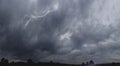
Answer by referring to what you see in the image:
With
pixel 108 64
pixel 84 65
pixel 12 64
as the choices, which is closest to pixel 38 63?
pixel 12 64

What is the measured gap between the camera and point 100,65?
75562mm

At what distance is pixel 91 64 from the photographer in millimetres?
79125

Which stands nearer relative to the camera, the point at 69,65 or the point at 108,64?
the point at 108,64

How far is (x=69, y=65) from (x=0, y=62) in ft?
76.2

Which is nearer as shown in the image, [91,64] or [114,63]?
[114,63]

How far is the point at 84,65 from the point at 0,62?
92.3 ft

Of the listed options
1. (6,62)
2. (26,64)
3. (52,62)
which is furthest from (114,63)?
(6,62)

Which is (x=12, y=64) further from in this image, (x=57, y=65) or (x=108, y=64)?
(x=108, y=64)

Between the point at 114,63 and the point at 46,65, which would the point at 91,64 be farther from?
the point at 46,65

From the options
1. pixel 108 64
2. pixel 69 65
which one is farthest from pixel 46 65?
pixel 108 64

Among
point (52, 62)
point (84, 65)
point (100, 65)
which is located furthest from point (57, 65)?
point (100, 65)

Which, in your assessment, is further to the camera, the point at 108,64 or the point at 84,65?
the point at 84,65

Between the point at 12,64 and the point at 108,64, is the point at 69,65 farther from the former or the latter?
the point at 12,64

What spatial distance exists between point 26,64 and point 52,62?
915cm
